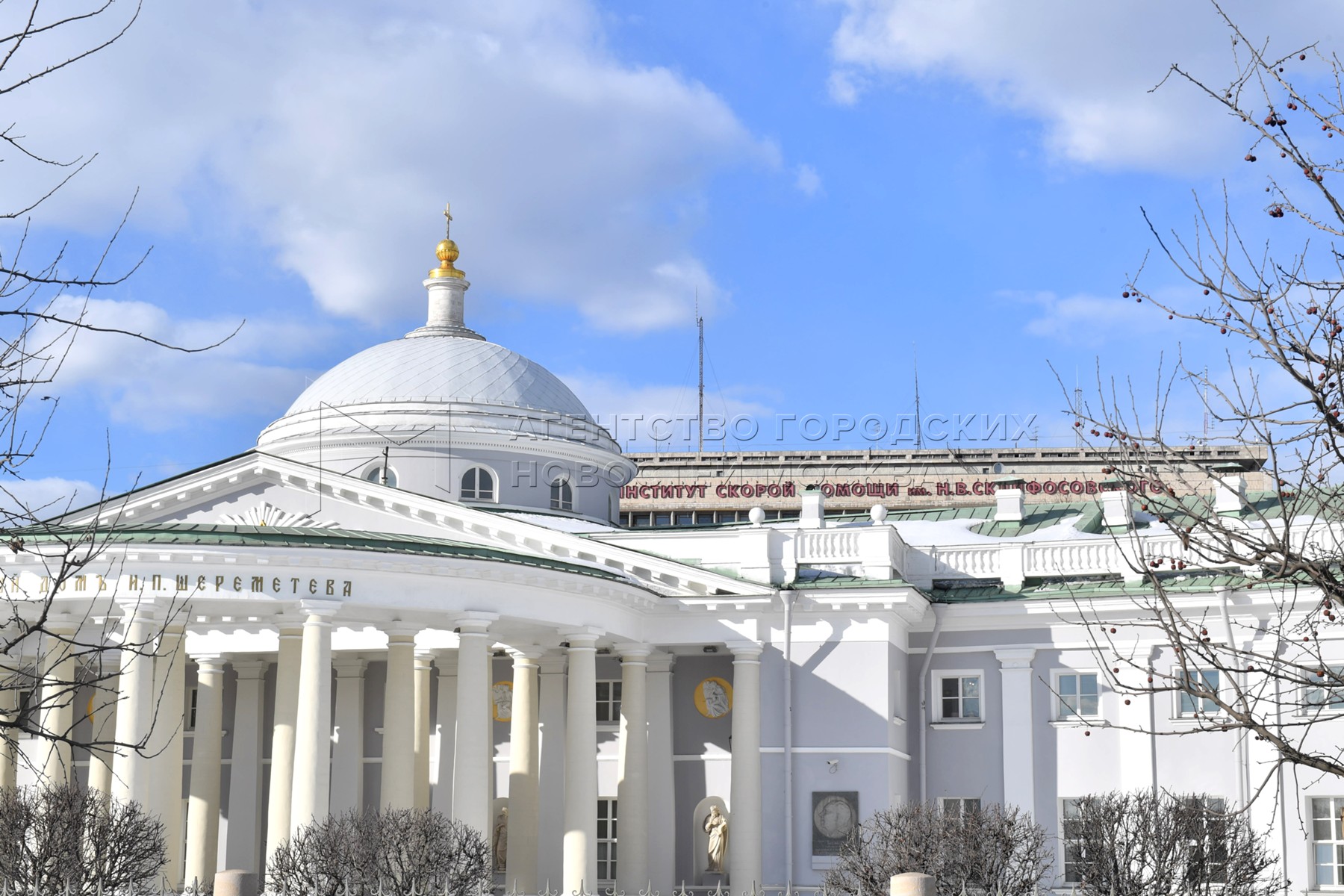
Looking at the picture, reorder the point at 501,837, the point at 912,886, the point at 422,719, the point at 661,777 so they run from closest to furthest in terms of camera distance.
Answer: the point at 912,886, the point at 661,777, the point at 422,719, the point at 501,837

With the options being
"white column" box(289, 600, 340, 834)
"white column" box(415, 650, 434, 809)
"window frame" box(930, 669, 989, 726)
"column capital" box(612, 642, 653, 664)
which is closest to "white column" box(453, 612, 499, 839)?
"white column" box(289, 600, 340, 834)

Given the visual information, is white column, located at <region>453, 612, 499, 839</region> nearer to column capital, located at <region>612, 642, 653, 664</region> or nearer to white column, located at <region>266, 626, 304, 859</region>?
white column, located at <region>266, 626, 304, 859</region>

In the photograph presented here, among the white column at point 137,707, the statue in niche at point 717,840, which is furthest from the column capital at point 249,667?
the statue in niche at point 717,840

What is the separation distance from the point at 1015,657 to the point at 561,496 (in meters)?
13.2

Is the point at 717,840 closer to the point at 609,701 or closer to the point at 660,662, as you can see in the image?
the point at 660,662

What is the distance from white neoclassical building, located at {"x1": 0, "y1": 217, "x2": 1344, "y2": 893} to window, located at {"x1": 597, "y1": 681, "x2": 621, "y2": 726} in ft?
0.32

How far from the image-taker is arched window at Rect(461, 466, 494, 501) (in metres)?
44.0

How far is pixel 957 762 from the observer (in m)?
37.8

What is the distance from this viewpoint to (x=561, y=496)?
44938 millimetres

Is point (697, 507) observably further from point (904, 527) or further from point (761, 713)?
point (761, 713)

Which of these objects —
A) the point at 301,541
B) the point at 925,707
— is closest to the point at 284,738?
the point at 301,541

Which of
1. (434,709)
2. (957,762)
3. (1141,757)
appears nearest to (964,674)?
(957,762)

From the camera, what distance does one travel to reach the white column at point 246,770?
1527 inches

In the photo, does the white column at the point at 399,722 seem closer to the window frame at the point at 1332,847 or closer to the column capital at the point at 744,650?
the column capital at the point at 744,650
